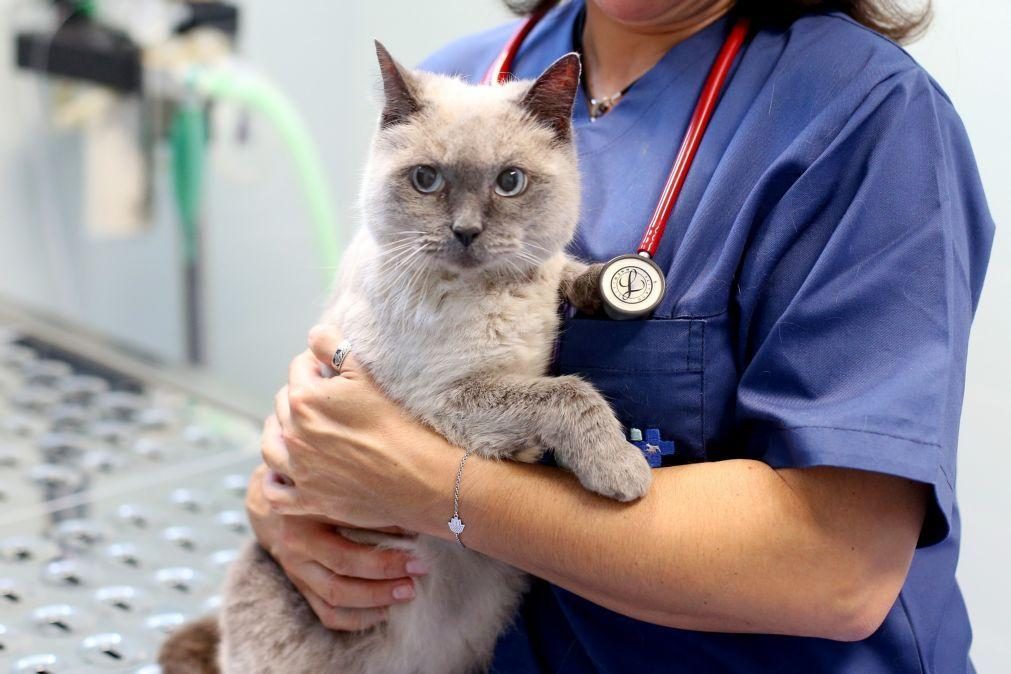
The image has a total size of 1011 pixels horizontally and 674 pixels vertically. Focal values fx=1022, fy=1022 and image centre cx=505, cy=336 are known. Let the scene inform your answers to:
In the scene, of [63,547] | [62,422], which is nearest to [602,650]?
[63,547]

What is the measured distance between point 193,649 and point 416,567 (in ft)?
1.04

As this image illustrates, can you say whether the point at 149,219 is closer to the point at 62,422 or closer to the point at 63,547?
the point at 62,422

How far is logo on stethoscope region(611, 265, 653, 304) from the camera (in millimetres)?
988

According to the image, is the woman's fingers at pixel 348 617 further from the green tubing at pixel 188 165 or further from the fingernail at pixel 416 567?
the green tubing at pixel 188 165

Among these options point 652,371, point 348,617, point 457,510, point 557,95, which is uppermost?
point 557,95

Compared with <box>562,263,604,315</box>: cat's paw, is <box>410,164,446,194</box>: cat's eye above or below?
above

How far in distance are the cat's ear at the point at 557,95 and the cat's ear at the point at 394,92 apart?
127 mm

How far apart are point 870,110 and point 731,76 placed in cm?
18

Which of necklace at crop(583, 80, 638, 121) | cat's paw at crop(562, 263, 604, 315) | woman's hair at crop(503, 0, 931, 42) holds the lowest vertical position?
cat's paw at crop(562, 263, 604, 315)

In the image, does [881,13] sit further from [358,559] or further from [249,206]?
[249,206]

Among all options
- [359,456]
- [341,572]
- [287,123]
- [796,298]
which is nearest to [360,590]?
[341,572]

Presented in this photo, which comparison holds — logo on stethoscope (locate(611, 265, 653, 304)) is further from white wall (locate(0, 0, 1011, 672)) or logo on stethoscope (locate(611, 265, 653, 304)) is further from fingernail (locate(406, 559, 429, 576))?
white wall (locate(0, 0, 1011, 672))

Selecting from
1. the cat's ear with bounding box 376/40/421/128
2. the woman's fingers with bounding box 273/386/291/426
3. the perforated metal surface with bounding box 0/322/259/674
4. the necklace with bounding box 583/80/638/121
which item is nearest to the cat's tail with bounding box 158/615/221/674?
the perforated metal surface with bounding box 0/322/259/674

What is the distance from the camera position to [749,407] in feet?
3.13
